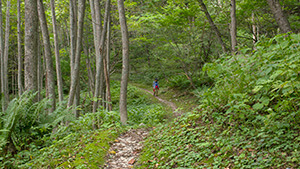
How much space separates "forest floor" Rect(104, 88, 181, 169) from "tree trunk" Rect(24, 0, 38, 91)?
2.92m

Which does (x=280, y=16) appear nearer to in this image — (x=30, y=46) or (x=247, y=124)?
(x=247, y=124)

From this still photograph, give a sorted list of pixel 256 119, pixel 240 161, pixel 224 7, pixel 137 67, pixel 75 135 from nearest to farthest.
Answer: pixel 240 161, pixel 256 119, pixel 75 135, pixel 224 7, pixel 137 67

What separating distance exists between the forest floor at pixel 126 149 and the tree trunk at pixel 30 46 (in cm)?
292

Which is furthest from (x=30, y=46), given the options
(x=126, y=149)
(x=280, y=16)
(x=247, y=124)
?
(x=280, y=16)

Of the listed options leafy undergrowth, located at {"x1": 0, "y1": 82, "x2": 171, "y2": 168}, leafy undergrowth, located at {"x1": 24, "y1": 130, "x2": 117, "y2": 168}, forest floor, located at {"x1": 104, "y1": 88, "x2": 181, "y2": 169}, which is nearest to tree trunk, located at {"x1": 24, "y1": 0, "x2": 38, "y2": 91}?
leafy undergrowth, located at {"x1": 0, "y1": 82, "x2": 171, "y2": 168}

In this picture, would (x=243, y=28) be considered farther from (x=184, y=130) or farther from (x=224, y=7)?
(x=184, y=130)

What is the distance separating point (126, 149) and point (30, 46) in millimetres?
3937

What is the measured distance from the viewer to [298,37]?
12.5 ft

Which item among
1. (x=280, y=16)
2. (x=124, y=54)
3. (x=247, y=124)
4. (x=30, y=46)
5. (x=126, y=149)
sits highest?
(x=280, y=16)

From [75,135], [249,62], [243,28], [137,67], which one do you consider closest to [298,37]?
[249,62]

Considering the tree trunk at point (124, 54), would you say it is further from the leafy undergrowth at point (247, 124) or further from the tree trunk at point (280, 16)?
the tree trunk at point (280, 16)

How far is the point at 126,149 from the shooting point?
529 cm

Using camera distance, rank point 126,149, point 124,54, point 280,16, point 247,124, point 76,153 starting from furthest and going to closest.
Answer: point 124,54, point 280,16, point 126,149, point 76,153, point 247,124

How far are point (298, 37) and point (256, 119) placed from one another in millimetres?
1635
